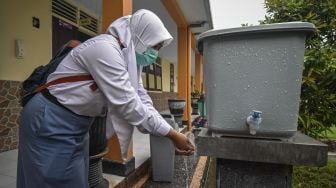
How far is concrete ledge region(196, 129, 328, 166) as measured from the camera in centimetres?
113

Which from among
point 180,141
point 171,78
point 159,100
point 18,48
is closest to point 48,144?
point 180,141

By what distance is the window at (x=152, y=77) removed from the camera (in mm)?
10078

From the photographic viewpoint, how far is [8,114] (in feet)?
13.0

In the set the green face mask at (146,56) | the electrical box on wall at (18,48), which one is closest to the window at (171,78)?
the electrical box on wall at (18,48)

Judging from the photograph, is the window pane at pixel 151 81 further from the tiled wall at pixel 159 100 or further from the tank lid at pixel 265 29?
the tank lid at pixel 265 29

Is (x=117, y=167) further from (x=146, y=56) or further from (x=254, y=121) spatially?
(x=254, y=121)

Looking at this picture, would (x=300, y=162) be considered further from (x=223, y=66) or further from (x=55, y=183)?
(x=55, y=183)

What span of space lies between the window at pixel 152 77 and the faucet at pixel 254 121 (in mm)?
8589

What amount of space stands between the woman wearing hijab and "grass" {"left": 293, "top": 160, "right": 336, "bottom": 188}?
334cm

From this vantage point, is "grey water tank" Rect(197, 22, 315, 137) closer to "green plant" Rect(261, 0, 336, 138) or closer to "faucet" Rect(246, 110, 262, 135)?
"faucet" Rect(246, 110, 262, 135)

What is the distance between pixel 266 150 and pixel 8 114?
13.0 ft

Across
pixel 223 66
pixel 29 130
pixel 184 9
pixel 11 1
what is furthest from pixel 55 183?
pixel 184 9

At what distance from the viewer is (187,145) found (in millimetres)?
1532

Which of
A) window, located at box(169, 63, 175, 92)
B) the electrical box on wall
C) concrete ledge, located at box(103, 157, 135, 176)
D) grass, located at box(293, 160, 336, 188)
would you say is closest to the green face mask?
concrete ledge, located at box(103, 157, 135, 176)
